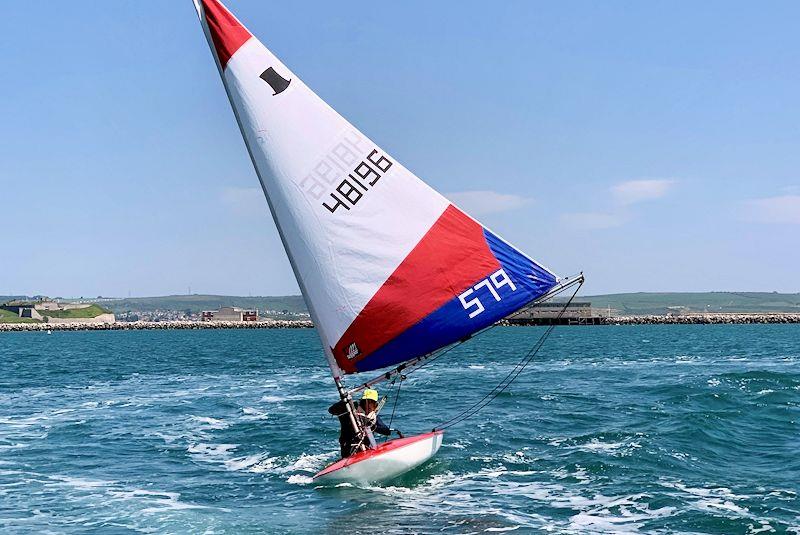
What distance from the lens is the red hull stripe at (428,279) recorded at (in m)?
19.7

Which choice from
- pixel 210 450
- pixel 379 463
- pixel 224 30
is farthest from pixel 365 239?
pixel 210 450

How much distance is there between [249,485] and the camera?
872 inches

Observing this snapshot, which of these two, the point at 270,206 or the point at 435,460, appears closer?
the point at 270,206

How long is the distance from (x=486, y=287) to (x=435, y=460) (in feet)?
22.1

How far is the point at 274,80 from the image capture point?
19.4m

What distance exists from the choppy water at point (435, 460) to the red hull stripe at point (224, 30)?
403 inches

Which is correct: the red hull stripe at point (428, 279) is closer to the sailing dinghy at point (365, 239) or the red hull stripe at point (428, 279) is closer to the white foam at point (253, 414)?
the sailing dinghy at point (365, 239)

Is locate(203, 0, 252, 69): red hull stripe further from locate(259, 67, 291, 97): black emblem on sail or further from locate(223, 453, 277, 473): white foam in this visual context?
locate(223, 453, 277, 473): white foam

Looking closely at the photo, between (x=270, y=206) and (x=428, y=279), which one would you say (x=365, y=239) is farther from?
(x=270, y=206)

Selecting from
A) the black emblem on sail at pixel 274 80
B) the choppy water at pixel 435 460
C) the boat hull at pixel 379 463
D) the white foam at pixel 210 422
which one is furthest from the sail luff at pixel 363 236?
the white foam at pixel 210 422

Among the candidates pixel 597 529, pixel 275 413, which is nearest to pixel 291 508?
pixel 597 529

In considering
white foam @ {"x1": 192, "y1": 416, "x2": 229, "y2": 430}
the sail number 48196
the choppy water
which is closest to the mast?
the choppy water

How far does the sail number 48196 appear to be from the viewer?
19.6 m

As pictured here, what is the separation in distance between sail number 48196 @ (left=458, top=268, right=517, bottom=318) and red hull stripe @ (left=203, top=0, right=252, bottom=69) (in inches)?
294
